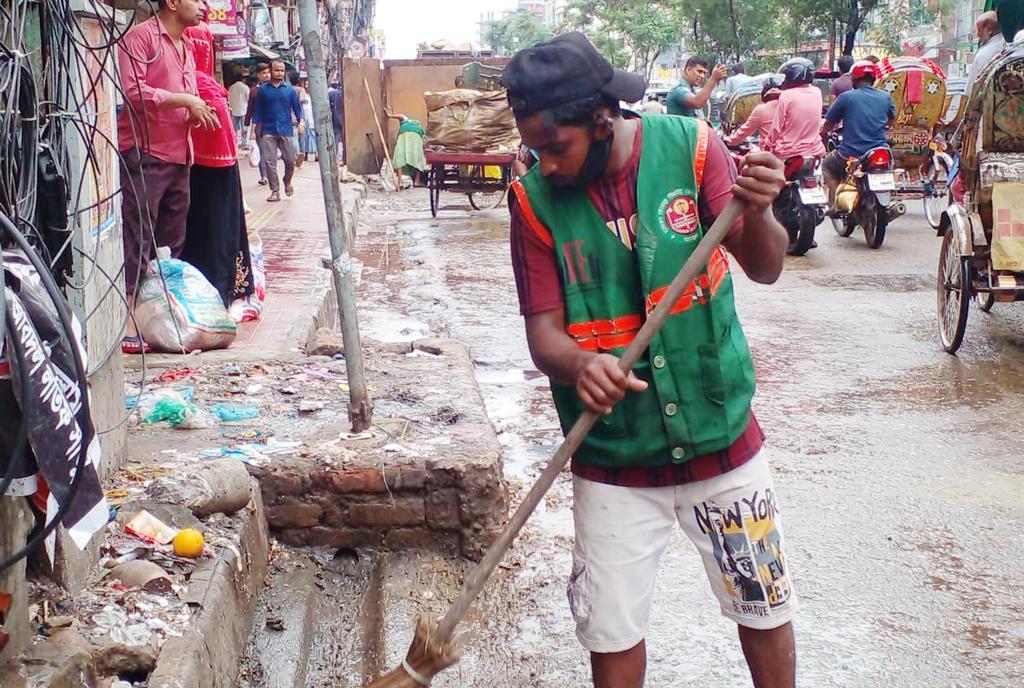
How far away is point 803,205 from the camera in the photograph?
10883mm

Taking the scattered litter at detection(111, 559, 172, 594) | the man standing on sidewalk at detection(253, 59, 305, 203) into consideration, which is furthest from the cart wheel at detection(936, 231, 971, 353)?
the man standing on sidewalk at detection(253, 59, 305, 203)

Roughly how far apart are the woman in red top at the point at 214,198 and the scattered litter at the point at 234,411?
6.39 ft

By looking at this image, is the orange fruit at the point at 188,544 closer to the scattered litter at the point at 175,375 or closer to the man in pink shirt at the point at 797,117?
the scattered litter at the point at 175,375

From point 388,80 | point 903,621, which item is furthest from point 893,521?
point 388,80

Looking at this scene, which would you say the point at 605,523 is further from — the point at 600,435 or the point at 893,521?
the point at 893,521

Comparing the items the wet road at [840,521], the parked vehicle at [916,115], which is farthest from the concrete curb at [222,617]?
the parked vehicle at [916,115]

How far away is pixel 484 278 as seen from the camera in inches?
406

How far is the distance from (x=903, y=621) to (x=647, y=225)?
5.89 feet

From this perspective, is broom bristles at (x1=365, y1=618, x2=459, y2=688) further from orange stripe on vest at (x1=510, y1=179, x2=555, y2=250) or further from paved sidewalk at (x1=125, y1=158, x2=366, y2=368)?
paved sidewalk at (x1=125, y1=158, x2=366, y2=368)

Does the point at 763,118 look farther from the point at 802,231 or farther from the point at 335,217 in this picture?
the point at 335,217

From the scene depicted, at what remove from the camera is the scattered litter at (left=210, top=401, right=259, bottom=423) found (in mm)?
4707

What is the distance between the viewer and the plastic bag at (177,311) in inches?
228

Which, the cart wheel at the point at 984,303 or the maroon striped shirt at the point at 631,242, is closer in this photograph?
the maroon striped shirt at the point at 631,242

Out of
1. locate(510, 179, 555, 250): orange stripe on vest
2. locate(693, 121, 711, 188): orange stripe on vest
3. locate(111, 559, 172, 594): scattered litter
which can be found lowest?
locate(111, 559, 172, 594): scattered litter
